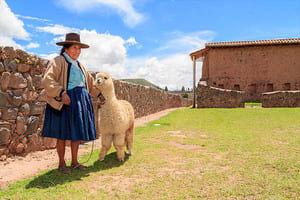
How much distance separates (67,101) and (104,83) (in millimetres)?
759

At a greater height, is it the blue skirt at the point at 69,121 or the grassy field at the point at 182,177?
the blue skirt at the point at 69,121

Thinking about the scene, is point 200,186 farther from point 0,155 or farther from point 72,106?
point 0,155

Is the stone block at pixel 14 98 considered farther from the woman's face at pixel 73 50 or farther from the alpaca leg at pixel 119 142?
the alpaca leg at pixel 119 142

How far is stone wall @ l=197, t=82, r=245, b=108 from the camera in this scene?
15.3m

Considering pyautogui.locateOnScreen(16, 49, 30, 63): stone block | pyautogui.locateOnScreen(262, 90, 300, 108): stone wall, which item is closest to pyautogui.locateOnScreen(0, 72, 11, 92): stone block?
pyautogui.locateOnScreen(16, 49, 30, 63): stone block

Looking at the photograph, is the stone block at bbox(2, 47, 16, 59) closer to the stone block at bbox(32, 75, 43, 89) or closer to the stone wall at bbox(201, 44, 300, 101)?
the stone block at bbox(32, 75, 43, 89)

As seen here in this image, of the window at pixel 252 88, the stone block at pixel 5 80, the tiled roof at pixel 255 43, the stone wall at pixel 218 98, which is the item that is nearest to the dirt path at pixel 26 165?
the stone block at pixel 5 80

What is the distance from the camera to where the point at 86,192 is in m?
2.41

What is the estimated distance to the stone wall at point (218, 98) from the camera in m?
15.3

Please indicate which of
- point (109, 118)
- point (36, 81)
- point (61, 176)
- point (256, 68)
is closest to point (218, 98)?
point (256, 68)

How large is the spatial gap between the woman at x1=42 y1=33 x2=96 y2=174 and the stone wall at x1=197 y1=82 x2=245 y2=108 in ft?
46.6

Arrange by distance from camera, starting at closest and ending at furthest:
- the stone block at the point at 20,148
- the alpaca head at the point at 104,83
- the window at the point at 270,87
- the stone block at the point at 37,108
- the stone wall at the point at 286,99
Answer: the alpaca head at the point at 104,83, the stone block at the point at 20,148, the stone block at the point at 37,108, the stone wall at the point at 286,99, the window at the point at 270,87

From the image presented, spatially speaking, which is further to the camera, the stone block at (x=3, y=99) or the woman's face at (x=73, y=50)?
the stone block at (x=3, y=99)

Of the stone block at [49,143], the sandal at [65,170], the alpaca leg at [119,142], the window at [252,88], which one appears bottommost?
the sandal at [65,170]
